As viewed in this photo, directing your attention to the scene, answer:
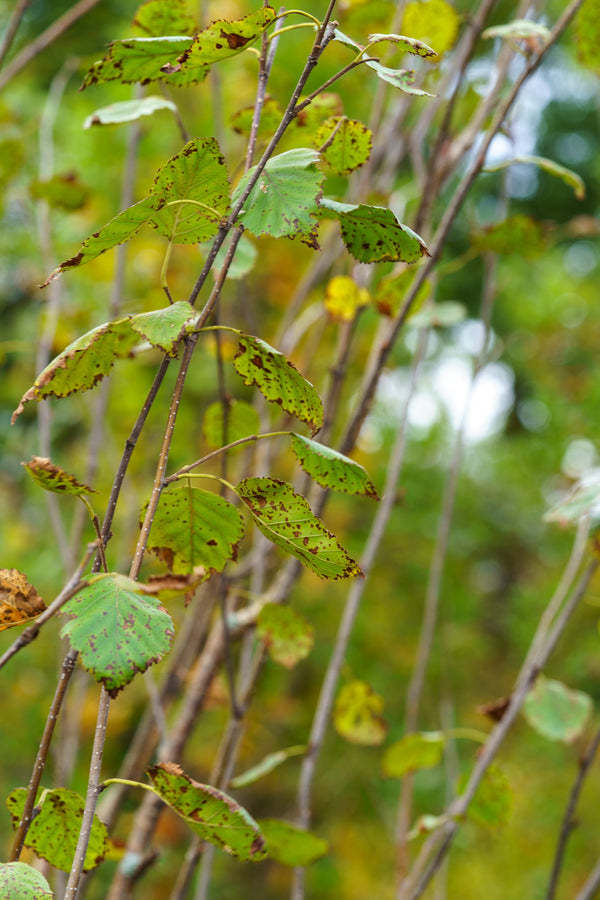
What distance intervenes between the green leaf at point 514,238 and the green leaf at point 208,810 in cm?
61

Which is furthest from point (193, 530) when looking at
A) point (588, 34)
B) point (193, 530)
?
point (588, 34)

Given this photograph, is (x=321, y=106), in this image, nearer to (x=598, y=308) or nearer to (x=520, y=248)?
(x=520, y=248)

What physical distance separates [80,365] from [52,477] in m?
0.06

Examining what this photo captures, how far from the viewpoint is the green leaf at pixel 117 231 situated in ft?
1.19

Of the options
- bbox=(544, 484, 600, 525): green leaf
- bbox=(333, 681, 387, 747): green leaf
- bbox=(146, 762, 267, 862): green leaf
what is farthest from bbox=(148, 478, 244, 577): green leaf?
bbox=(333, 681, 387, 747): green leaf

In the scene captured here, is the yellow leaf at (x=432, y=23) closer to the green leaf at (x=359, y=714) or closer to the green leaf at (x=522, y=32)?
the green leaf at (x=522, y=32)

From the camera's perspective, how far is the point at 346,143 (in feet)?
1.57

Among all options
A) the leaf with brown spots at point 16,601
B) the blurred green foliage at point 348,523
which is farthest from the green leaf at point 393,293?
the blurred green foliage at point 348,523

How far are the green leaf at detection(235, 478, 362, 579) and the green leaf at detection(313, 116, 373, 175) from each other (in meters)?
0.22

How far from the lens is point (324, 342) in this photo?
2.48m

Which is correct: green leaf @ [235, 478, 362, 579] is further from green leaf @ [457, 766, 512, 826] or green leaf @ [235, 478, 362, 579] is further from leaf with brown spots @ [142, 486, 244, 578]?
green leaf @ [457, 766, 512, 826]

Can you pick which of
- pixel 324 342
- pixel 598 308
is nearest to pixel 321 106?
pixel 324 342

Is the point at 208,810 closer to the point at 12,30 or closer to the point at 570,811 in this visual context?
the point at 570,811

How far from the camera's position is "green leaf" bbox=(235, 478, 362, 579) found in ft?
1.29
